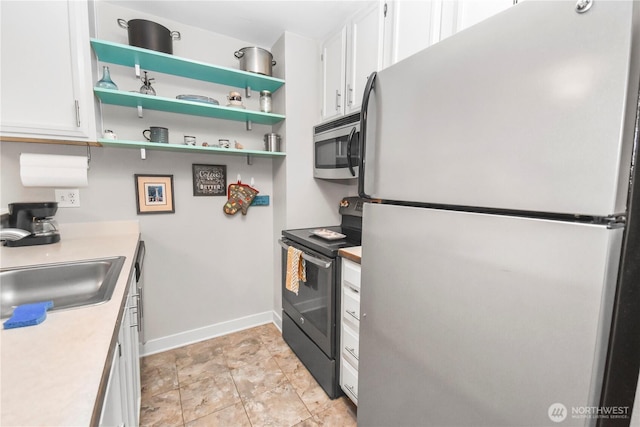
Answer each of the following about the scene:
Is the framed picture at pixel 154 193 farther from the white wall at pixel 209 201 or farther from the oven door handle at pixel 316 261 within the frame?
the oven door handle at pixel 316 261

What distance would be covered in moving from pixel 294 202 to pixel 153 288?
1.25 metres

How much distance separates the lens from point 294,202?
2.19m

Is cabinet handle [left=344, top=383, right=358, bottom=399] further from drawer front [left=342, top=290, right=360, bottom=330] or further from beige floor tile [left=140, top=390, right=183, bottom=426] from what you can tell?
beige floor tile [left=140, top=390, right=183, bottom=426]

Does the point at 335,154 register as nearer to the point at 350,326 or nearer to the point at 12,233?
the point at 350,326

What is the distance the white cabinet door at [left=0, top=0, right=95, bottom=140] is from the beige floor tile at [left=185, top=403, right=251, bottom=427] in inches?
65.4

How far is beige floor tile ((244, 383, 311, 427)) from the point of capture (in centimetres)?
148

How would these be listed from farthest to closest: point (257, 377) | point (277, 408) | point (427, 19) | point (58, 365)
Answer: point (257, 377) → point (277, 408) → point (427, 19) → point (58, 365)

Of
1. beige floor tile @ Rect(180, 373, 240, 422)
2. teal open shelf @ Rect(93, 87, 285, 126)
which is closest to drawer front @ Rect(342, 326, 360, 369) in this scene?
beige floor tile @ Rect(180, 373, 240, 422)

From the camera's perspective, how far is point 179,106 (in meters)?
1.83

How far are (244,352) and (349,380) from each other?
0.94 metres

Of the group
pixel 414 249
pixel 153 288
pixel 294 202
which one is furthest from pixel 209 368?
pixel 414 249

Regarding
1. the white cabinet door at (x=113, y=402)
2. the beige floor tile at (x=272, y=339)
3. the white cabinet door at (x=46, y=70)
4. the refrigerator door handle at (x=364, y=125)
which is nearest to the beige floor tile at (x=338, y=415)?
the beige floor tile at (x=272, y=339)

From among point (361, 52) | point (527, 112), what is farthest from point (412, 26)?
point (527, 112)

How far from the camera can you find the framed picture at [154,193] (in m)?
1.91
